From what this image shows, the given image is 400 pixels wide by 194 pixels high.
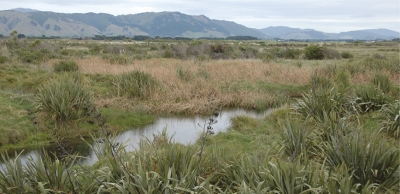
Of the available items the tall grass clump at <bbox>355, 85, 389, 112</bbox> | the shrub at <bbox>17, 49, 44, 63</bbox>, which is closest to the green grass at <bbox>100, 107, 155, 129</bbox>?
the tall grass clump at <bbox>355, 85, 389, 112</bbox>

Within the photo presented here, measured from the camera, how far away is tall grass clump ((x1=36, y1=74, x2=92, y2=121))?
1120 centimetres

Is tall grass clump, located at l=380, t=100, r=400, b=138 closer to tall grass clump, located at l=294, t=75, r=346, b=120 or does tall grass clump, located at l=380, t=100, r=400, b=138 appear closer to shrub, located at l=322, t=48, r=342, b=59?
tall grass clump, located at l=294, t=75, r=346, b=120

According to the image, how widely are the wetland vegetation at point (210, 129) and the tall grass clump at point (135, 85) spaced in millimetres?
44

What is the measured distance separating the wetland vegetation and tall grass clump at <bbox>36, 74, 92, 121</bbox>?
38mm

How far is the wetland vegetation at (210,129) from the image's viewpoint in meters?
5.34

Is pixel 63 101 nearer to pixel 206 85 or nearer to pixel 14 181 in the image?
pixel 14 181

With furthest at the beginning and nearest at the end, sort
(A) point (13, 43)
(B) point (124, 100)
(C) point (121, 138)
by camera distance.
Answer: (A) point (13, 43)
(B) point (124, 100)
(C) point (121, 138)

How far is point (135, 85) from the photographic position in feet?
49.4

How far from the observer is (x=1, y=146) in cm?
1002

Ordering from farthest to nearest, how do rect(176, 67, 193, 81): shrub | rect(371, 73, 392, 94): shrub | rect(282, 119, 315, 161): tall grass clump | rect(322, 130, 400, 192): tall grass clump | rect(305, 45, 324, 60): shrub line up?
rect(305, 45, 324, 60): shrub → rect(176, 67, 193, 81): shrub → rect(371, 73, 392, 94): shrub → rect(282, 119, 315, 161): tall grass clump → rect(322, 130, 400, 192): tall grass clump

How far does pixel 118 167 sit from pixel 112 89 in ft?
34.5

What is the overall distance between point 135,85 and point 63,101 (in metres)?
4.26

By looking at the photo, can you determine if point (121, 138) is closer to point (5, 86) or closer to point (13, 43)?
point (5, 86)

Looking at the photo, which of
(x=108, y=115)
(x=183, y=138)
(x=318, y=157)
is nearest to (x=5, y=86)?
(x=108, y=115)
